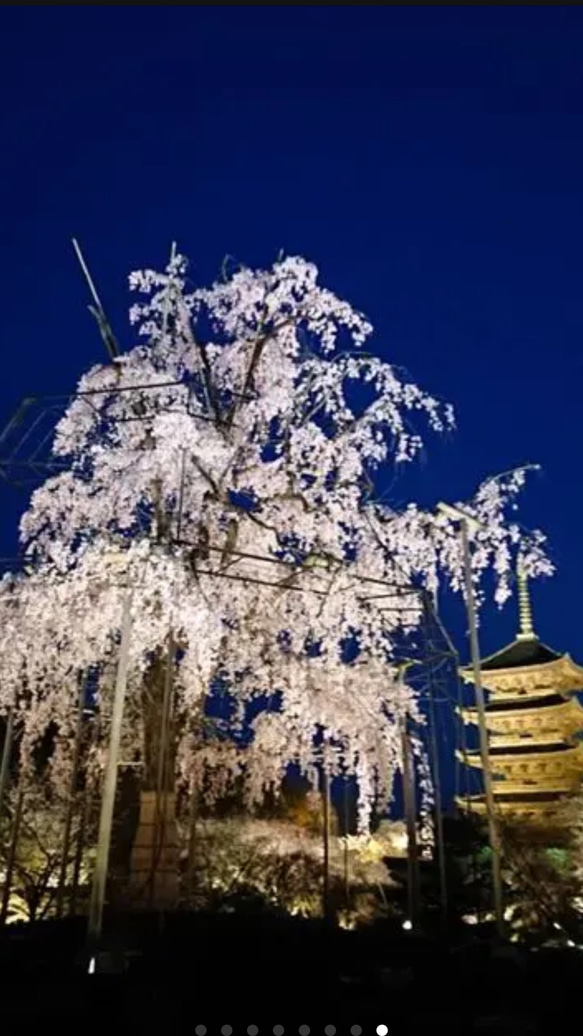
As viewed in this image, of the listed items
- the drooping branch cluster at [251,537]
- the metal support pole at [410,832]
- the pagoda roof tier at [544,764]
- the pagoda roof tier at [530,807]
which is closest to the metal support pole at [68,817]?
the drooping branch cluster at [251,537]

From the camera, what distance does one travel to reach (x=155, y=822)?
11.9 metres

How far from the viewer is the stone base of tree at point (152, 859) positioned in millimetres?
11859

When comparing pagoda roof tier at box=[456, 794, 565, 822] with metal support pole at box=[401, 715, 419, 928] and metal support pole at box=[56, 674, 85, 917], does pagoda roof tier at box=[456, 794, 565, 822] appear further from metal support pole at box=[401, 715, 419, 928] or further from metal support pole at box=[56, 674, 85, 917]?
metal support pole at box=[56, 674, 85, 917]

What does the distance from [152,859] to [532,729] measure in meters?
22.0

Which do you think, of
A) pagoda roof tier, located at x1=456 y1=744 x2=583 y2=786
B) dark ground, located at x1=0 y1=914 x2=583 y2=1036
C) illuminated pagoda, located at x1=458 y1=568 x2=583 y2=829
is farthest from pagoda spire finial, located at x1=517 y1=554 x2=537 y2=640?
dark ground, located at x1=0 y1=914 x2=583 y2=1036

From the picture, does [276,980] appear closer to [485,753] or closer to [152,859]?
[485,753]

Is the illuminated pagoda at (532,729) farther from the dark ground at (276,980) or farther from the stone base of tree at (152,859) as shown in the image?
the dark ground at (276,980)

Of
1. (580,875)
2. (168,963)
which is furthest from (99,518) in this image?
(580,875)

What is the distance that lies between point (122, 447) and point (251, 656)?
3.90 metres

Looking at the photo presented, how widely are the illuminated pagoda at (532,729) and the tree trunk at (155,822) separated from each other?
1771cm

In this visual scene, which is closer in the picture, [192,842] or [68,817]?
[68,817]

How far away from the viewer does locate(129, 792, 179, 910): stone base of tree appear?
11859 mm

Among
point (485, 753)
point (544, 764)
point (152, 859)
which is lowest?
point (152, 859)

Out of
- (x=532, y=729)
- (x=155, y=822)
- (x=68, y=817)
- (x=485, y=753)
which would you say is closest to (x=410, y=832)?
(x=485, y=753)
